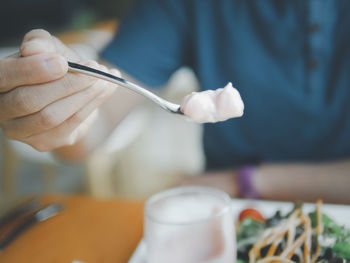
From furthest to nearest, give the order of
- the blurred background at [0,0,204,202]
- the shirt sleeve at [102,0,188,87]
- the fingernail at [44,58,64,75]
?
the blurred background at [0,0,204,202], the shirt sleeve at [102,0,188,87], the fingernail at [44,58,64,75]

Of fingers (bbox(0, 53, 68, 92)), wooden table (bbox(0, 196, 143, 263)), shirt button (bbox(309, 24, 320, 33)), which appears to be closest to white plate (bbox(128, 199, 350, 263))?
wooden table (bbox(0, 196, 143, 263))

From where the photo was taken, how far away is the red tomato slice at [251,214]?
0.52 meters

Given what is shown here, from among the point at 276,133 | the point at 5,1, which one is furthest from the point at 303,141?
the point at 5,1

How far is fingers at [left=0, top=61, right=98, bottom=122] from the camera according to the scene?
0.38 metres

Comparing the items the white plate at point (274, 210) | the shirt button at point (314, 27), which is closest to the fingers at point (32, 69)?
the white plate at point (274, 210)

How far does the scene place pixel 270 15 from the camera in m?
0.80

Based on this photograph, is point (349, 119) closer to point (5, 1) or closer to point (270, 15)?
point (270, 15)

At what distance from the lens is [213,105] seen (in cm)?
39

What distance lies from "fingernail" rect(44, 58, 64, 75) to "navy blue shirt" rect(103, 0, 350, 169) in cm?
53

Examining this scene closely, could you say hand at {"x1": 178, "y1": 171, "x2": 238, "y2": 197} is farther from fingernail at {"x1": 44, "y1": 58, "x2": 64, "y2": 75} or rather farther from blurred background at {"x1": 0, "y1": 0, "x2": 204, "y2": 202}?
blurred background at {"x1": 0, "y1": 0, "x2": 204, "y2": 202}

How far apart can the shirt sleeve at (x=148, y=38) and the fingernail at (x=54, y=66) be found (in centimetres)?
56

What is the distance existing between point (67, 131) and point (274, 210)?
14.2 inches

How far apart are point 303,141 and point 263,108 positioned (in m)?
0.13

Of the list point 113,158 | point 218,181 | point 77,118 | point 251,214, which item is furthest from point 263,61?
point 113,158
